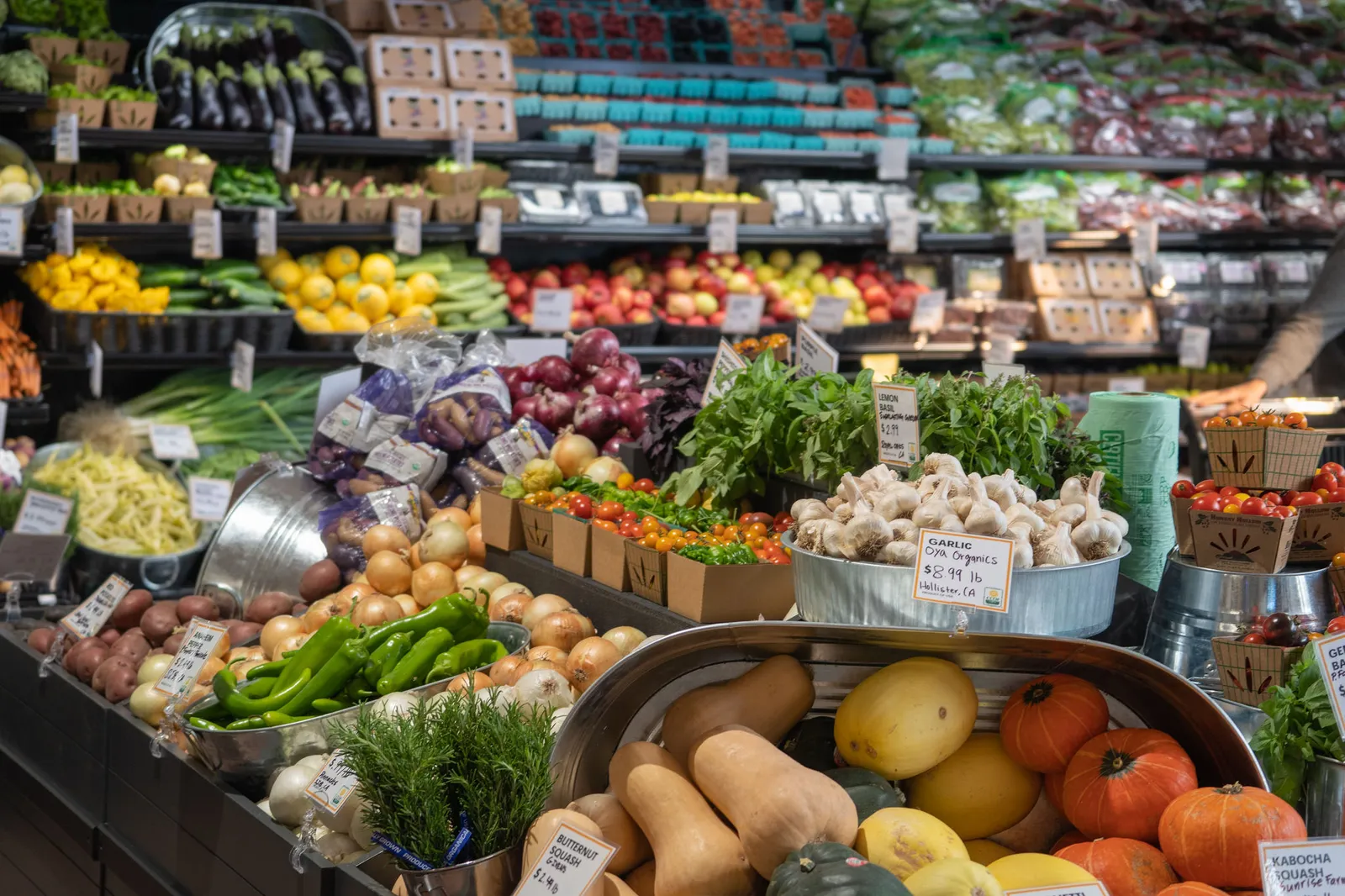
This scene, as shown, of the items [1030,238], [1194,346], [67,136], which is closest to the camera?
[67,136]

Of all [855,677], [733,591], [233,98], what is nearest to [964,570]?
[855,677]

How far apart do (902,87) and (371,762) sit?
646 cm

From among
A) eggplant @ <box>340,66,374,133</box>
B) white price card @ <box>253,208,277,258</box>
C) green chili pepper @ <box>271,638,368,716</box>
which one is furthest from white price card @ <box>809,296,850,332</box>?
green chili pepper @ <box>271,638,368,716</box>

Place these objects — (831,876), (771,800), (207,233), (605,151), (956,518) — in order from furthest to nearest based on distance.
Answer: (605,151)
(207,233)
(956,518)
(771,800)
(831,876)

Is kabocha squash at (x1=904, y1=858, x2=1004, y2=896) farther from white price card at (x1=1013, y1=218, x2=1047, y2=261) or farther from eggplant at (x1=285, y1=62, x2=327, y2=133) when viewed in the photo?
white price card at (x1=1013, y1=218, x2=1047, y2=261)

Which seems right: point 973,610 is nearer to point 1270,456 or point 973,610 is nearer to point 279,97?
point 1270,456

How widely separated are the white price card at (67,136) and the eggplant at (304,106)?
94cm

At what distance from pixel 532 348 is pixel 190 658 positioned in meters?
3.47

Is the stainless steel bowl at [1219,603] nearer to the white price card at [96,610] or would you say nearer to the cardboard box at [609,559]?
the cardboard box at [609,559]

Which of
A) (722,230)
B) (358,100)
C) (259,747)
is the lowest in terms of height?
(259,747)

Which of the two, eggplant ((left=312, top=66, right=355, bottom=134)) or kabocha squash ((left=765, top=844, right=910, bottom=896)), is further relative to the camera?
eggplant ((left=312, top=66, right=355, bottom=134))

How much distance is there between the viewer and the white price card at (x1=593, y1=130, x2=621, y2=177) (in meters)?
6.46

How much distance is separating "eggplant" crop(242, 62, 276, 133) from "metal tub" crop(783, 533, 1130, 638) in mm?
4619

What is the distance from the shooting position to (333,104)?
6031 millimetres
